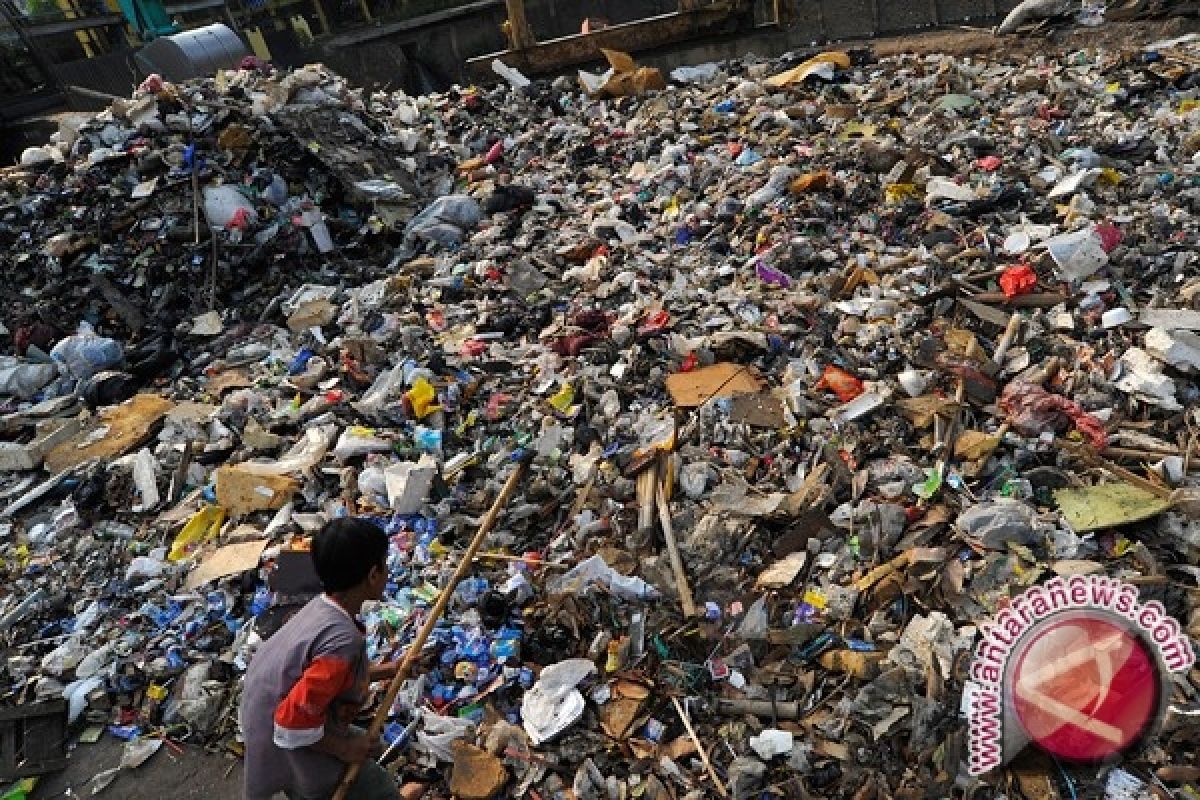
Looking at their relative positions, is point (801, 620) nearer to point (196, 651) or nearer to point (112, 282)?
point (196, 651)

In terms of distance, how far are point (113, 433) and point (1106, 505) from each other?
5.83 meters

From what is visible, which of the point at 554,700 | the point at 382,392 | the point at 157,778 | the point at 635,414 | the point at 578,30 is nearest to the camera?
the point at 554,700

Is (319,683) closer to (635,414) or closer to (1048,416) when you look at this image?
(635,414)

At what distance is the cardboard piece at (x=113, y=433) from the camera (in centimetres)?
518

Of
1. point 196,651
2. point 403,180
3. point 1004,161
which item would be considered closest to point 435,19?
point 403,180

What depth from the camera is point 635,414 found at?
170 inches

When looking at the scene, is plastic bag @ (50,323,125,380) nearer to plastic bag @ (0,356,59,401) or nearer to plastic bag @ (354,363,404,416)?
plastic bag @ (0,356,59,401)

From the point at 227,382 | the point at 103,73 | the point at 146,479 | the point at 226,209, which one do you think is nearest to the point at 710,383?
the point at 146,479

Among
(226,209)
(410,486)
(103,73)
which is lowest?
Answer: (410,486)

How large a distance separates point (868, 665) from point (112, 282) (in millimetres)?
6948

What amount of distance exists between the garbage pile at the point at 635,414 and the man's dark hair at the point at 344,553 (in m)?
1.15

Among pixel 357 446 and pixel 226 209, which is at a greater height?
pixel 226 209

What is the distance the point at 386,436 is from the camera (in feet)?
15.0

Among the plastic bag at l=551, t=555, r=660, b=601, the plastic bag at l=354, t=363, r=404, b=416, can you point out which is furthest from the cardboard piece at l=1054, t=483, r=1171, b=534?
the plastic bag at l=354, t=363, r=404, b=416
